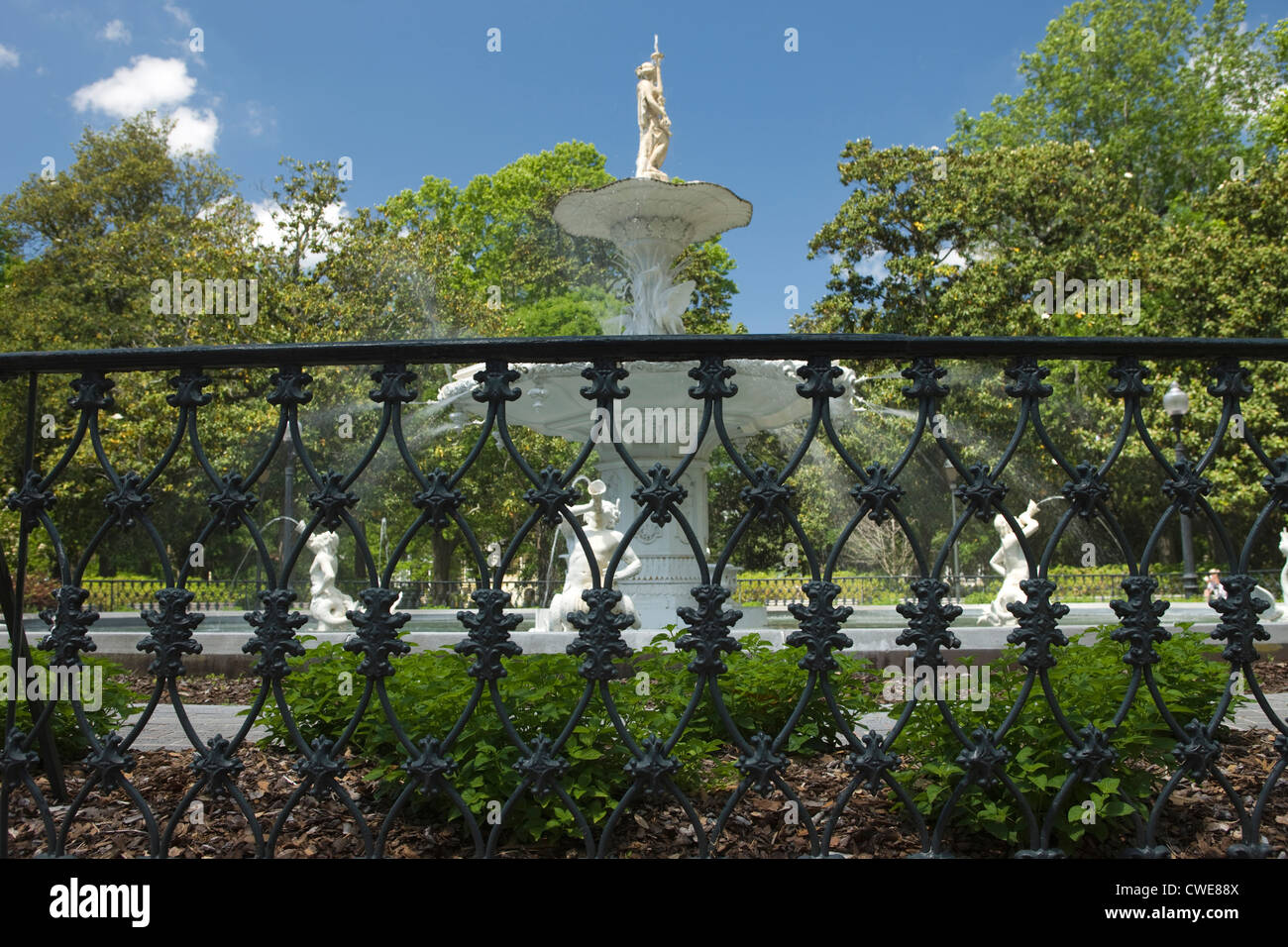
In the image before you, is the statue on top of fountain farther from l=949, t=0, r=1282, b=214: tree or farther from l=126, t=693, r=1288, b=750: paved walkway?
l=949, t=0, r=1282, b=214: tree

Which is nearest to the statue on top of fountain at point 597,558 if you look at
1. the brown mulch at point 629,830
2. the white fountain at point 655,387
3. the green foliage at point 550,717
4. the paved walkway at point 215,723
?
the white fountain at point 655,387

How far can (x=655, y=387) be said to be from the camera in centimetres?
1058

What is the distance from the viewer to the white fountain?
10.7m

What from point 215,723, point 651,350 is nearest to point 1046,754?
point 651,350

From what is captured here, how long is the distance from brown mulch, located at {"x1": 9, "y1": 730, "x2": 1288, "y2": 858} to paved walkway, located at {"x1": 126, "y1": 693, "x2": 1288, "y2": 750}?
1.17m

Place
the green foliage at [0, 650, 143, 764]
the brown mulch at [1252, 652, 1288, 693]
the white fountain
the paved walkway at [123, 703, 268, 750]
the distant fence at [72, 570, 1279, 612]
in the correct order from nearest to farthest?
the green foliage at [0, 650, 143, 764] < the paved walkway at [123, 703, 268, 750] < the brown mulch at [1252, 652, 1288, 693] < the white fountain < the distant fence at [72, 570, 1279, 612]

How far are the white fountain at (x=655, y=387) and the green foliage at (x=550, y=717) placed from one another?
20.8 ft

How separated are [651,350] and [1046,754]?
5.76 ft

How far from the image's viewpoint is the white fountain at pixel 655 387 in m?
10.7

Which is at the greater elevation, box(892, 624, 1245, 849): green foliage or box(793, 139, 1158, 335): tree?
box(793, 139, 1158, 335): tree

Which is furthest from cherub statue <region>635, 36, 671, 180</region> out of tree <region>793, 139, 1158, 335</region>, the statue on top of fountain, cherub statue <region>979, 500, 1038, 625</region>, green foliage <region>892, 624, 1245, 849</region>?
tree <region>793, 139, 1158, 335</region>

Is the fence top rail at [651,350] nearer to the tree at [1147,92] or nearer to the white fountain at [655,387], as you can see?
the white fountain at [655,387]

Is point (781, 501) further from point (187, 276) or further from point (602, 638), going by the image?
point (187, 276)
